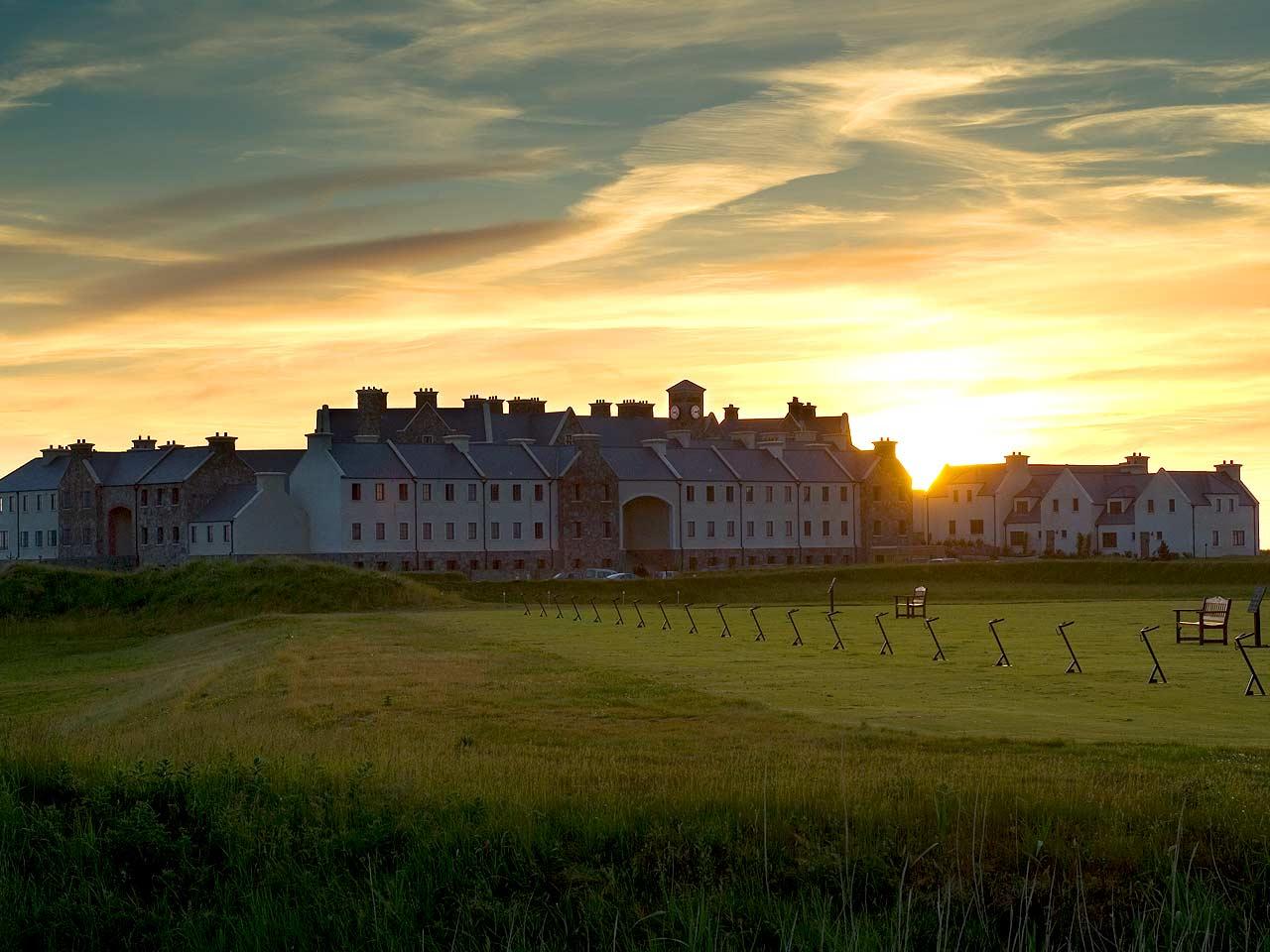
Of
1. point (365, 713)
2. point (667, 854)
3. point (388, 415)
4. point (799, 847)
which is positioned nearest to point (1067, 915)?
point (799, 847)

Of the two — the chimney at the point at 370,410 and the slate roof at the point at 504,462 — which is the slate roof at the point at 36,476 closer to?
the chimney at the point at 370,410

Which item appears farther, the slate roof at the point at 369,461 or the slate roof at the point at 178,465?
the slate roof at the point at 178,465

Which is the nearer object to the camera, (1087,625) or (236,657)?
(236,657)

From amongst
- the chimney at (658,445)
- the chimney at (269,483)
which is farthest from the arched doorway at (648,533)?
the chimney at (269,483)

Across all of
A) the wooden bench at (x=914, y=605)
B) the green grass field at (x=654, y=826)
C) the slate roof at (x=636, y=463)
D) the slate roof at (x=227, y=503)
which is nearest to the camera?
the green grass field at (x=654, y=826)

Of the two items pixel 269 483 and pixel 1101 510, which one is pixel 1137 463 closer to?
pixel 1101 510

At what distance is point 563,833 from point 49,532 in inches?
4384

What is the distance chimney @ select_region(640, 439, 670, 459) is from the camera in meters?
114

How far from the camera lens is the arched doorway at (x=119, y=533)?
4419 inches

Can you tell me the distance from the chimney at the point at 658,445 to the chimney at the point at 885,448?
2024 cm

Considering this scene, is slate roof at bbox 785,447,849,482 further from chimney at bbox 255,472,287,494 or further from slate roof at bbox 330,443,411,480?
chimney at bbox 255,472,287,494

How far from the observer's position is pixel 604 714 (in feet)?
83.9

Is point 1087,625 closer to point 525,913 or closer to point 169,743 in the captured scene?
point 169,743

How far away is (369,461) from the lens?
10094cm
